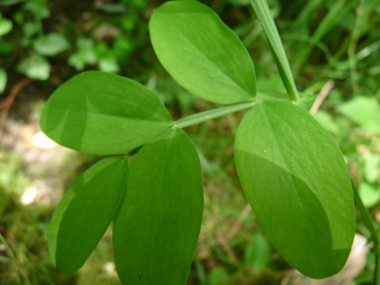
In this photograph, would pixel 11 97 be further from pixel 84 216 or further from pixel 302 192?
pixel 302 192

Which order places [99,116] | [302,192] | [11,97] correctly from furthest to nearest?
[11,97], [99,116], [302,192]

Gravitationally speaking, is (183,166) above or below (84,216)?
above

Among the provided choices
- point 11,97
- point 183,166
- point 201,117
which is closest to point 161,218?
point 183,166

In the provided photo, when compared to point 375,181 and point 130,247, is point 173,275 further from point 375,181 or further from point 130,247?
point 375,181

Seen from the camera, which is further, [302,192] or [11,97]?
[11,97]

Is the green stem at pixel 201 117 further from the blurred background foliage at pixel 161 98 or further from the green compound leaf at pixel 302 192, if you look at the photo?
the blurred background foliage at pixel 161 98

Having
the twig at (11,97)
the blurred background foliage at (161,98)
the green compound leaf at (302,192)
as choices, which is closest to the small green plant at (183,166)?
the green compound leaf at (302,192)

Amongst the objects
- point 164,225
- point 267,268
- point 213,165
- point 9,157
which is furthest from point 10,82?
point 267,268
